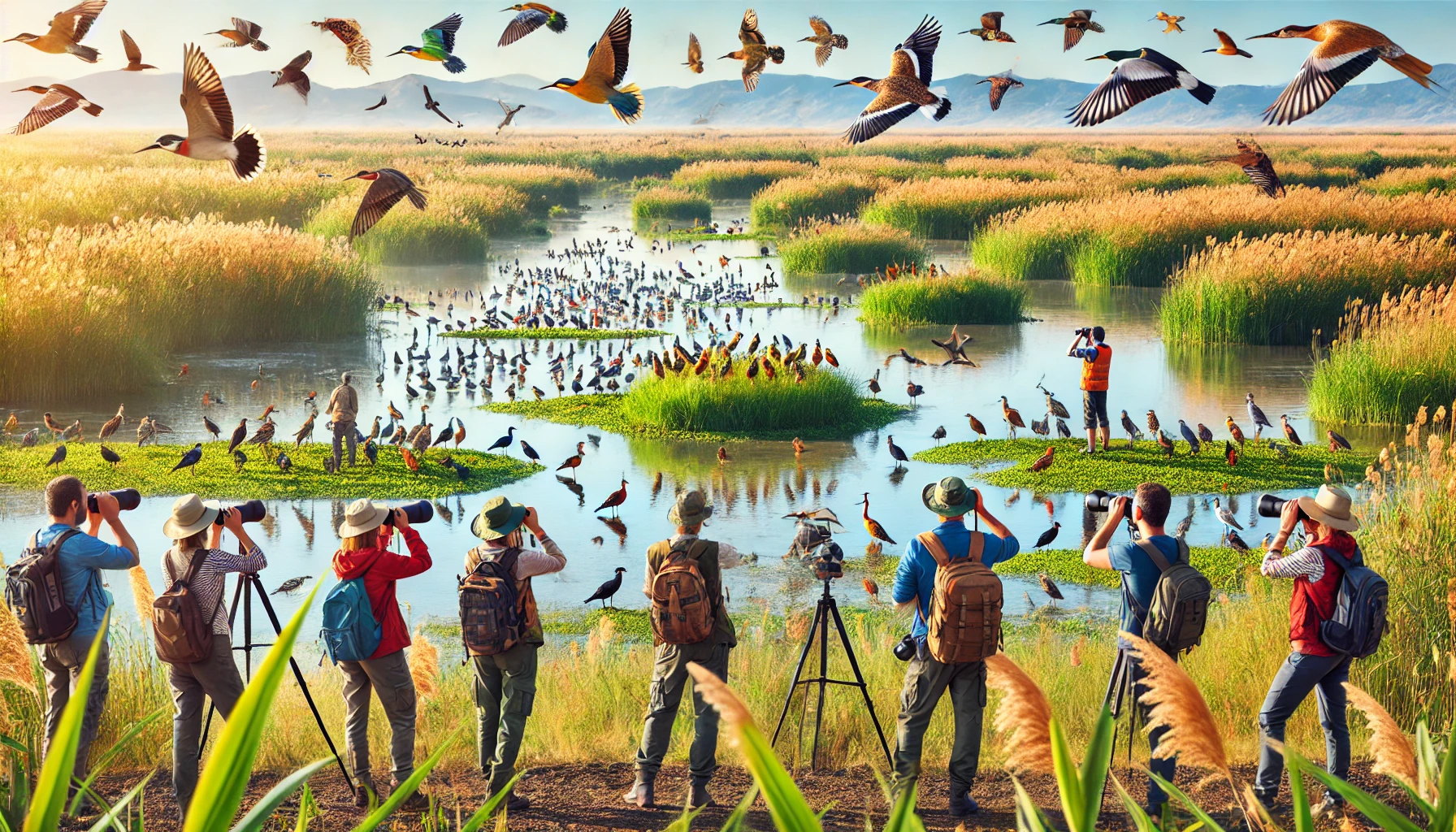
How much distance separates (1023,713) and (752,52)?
5.50 metres

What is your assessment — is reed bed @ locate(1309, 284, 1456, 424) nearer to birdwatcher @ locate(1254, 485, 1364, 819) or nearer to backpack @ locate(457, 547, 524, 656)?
birdwatcher @ locate(1254, 485, 1364, 819)

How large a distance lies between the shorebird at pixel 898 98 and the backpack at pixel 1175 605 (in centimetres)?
222

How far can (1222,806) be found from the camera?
6508mm

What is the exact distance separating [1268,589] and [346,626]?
23.2 feet

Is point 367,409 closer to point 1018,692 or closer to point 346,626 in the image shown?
point 346,626

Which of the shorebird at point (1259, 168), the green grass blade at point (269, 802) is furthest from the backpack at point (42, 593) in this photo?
the shorebird at point (1259, 168)

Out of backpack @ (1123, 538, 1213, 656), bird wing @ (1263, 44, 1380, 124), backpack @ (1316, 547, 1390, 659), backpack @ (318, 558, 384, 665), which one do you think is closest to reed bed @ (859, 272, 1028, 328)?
bird wing @ (1263, 44, 1380, 124)

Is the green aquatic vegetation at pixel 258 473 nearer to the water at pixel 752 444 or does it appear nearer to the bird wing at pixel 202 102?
the water at pixel 752 444

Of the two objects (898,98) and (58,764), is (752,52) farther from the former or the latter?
(58,764)

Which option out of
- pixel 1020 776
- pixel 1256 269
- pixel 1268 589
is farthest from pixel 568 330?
pixel 1020 776

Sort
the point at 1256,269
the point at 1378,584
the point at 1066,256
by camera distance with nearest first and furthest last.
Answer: the point at 1378,584 → the point at 1256,269 → the point at 1066,256

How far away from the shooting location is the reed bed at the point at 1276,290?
82.7ft

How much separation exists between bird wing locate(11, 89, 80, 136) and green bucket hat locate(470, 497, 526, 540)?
310 centimetres

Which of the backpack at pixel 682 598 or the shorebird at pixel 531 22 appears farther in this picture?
the shorebird at pixel 531 22
